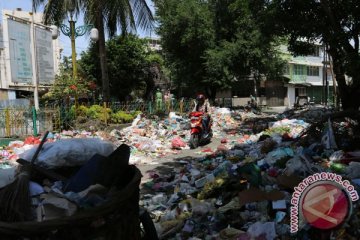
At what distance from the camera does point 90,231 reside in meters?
2.24

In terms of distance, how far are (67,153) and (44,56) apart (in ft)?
42.8

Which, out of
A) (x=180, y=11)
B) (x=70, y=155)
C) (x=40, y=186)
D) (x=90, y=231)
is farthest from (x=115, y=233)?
(x=180, y=11)

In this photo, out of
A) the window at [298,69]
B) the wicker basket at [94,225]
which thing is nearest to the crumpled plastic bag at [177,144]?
the wicker basket at [94,225]

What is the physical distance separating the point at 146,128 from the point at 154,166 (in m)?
6.07

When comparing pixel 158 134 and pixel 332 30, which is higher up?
pixel 332 30

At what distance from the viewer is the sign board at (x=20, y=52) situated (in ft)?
43.5

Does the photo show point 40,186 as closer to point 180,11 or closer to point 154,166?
point 154,166

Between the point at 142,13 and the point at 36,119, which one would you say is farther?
the point at 142,13

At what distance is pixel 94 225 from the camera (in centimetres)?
226

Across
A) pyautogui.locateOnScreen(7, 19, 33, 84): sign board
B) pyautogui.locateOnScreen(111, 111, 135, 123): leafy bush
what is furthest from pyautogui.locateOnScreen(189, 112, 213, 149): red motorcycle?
pyautogui.locateOnScreen(7, 19, 33, 84): sign board

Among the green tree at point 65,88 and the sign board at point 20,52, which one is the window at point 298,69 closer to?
the green tree at point 65,88

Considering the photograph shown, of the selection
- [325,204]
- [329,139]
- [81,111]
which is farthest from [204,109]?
[325,204]

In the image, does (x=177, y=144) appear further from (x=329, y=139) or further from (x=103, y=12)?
(x=103, y=12)

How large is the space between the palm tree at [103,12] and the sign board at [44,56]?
8.21ft
